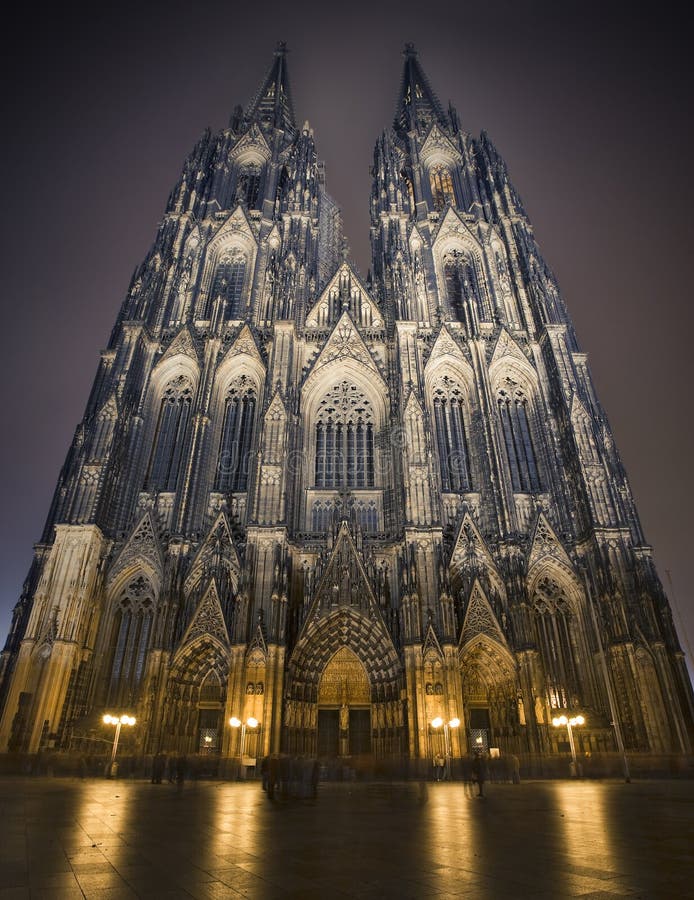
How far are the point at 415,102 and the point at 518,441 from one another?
36.7 meters

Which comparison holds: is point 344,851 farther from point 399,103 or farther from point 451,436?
point 399,103

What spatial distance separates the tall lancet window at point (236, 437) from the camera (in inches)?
1051

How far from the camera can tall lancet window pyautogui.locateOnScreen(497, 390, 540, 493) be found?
1051 inches

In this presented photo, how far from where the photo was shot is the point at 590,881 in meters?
4.13

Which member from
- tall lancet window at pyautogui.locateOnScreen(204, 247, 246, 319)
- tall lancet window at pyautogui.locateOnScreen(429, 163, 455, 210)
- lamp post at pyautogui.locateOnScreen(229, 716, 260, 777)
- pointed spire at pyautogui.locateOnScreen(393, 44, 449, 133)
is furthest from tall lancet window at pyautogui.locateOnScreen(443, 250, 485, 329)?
lamp post at pyautogui.locateOnScreen(229, 716, 260, 777)

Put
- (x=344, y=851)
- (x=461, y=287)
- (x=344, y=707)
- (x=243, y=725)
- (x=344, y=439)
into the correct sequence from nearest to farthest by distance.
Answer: (x=344, y=851) < (x=243, y=725) < (x=344, y=707) < (x=344, y=439) < (x=461, y=287)

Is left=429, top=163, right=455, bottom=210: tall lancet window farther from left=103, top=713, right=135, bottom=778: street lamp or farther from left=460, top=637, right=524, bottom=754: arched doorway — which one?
left=103, top=713, right=135, bottom=778: street lamp

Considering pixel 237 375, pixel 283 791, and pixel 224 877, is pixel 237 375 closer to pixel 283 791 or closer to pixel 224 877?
pixel 283 791

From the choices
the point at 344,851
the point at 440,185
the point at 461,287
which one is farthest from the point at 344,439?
the point at 440,185

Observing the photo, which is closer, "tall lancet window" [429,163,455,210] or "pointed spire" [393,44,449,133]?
"tall lancet window" [429,163,455,210]

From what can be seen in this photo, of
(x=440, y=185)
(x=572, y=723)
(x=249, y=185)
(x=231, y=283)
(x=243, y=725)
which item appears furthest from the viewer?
(x=249, y=185)

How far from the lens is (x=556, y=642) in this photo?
22.8m

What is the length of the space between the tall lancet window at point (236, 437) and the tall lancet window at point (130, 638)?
6089 mm

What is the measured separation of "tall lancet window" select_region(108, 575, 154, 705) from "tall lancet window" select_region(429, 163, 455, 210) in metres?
33.0
